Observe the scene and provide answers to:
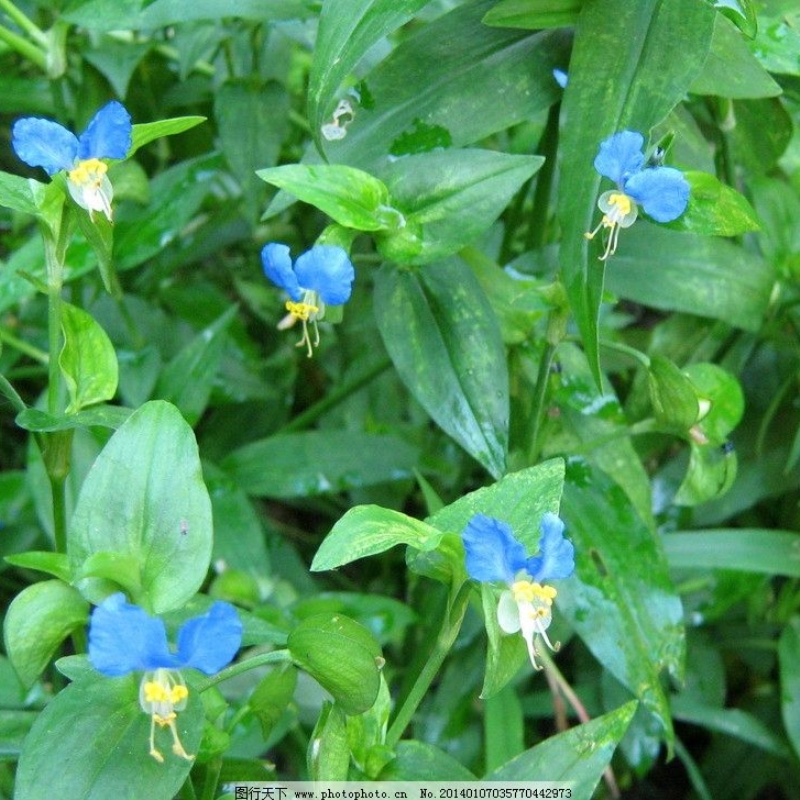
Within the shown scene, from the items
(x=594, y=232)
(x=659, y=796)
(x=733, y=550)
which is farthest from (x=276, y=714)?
(x=659, y=796)

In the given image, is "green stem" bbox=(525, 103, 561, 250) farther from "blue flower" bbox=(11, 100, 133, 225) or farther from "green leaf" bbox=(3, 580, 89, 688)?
"green leaf" bbox=(3, 580, 89, 688)

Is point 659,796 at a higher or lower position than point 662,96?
lower

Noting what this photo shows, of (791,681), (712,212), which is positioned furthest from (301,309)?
(791,681)

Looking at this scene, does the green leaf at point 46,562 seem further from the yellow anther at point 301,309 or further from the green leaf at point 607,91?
the green leaf at point 607,91

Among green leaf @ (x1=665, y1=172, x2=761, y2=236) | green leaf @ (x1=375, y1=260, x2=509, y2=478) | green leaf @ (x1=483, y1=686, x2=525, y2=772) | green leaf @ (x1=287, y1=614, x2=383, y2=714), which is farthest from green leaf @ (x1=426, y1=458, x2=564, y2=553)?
green leaf @ (x1=483, y1=686, x2=525, y2=772)

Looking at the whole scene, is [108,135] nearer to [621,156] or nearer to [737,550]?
[621,156]

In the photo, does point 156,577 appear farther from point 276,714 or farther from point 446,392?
point 446,392

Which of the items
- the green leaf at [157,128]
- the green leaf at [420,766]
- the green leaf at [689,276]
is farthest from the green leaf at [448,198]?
the green leaf at [420,766]
